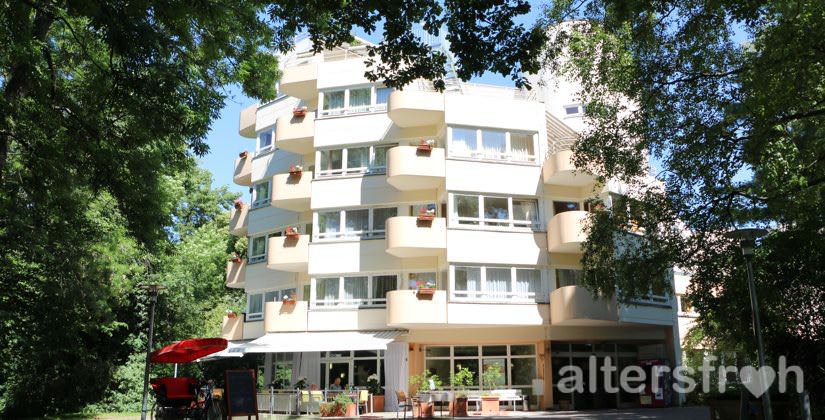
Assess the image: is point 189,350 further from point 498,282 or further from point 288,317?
point 498,282

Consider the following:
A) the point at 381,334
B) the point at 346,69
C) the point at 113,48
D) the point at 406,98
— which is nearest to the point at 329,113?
the point at 346,69

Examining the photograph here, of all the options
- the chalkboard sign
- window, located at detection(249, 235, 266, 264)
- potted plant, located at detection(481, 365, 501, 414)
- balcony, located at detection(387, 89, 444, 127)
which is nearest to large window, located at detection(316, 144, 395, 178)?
balcony, located at detection(387, 89, 444, 127)

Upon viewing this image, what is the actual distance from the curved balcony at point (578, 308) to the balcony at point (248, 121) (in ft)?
56.0

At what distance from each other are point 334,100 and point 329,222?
5366mm

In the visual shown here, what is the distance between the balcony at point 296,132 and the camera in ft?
99.7

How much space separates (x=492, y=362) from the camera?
91.1 ft

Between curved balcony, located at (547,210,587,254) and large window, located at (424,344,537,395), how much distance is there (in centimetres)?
415

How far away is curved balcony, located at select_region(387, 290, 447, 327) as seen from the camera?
2591 centimetres

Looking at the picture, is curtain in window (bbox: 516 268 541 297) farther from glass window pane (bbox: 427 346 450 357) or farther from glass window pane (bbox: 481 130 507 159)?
glass window pane (bbox: 481 130 507 159)

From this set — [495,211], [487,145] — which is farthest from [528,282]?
[487,145]

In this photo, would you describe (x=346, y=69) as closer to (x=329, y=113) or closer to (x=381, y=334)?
(x=329, y=113)

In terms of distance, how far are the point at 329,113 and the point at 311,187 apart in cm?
341

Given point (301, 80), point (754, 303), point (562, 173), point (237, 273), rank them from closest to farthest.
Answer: point (754, 303) < point (562, 173) < point (301, 80) < point (237, 273)

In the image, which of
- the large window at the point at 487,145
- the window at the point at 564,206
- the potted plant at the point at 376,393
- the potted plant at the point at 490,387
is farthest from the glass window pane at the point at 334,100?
the potted plant at the point at 490,387
